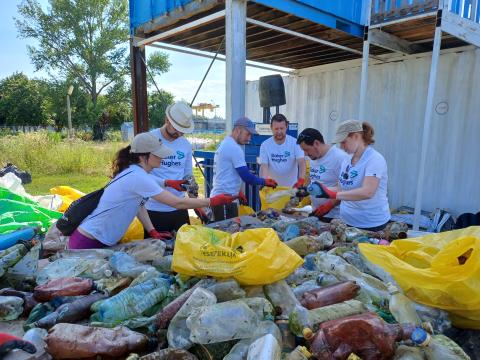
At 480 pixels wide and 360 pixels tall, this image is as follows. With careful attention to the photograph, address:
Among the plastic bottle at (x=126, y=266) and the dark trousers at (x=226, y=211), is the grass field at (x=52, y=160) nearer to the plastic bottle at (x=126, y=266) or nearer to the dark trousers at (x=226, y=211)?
the dark trousers at (x=226, y=211)

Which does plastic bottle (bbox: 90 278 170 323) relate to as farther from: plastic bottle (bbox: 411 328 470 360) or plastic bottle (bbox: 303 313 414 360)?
plastic bottle (bbox: 411 328 470 360)

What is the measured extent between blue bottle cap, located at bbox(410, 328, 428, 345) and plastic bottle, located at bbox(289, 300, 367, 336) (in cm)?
19

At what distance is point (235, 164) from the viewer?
11.8ft

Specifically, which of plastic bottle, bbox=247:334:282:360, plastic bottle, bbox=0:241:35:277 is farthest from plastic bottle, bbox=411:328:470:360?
plastic bottle, bbox=0:241:35:277

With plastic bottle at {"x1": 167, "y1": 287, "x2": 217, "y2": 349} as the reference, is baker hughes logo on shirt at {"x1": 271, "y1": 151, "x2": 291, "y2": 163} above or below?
above

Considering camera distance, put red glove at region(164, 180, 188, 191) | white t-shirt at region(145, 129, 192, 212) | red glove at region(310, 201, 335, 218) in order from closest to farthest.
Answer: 1. red glove at region(310, 201, 335, 218)
2. red glove at region(164, 180, 188, 191)
3. white t-shirt at region(145, 129, 192, 212)

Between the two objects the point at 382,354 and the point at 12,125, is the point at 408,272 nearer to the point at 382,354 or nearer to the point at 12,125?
the point at 382,354

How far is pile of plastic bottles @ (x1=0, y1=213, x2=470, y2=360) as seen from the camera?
109 cm

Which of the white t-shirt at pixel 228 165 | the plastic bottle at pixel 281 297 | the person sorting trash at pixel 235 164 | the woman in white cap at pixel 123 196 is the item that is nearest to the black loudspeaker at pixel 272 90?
the person sorting trash at pixel 235 164

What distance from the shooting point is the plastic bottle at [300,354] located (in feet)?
3.53

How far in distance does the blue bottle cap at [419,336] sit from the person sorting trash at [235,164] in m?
2.48

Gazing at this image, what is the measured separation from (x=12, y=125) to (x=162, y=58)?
48.5 feet

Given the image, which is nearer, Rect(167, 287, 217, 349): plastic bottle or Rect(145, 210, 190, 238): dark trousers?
Rect(167, 287, 217, 349): plastic bottle

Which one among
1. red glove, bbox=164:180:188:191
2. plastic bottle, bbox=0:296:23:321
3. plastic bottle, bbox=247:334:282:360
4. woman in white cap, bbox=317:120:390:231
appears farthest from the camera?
red glove, bbox=164:180:188:191
